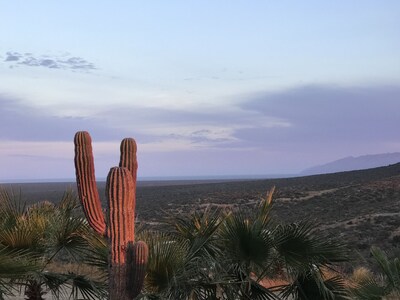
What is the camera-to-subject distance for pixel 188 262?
7305mm

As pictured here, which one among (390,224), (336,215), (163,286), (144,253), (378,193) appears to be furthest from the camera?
(378,193)

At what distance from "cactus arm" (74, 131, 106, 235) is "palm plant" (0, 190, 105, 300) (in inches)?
9.3

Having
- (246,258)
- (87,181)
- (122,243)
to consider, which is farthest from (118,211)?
(246,258)

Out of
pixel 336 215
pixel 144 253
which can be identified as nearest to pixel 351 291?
pixel 144 253

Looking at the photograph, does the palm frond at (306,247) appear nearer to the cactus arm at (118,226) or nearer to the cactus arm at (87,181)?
the cactus arm at (118,226)

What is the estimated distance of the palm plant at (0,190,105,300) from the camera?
296 inches

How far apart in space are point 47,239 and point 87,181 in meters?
1.03

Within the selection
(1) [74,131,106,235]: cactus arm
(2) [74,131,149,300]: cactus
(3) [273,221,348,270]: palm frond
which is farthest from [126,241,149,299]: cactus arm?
(3) [273,221,348,270]: palm frond

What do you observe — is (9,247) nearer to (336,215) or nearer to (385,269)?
(385,269)

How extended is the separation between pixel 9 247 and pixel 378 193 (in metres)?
43.8

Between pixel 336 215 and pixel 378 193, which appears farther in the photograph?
pixel 378 193

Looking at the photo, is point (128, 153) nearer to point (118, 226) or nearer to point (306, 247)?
A: point (118, 226)

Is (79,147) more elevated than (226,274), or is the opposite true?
(79,147)

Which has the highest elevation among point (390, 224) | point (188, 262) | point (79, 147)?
point (79, 147)
